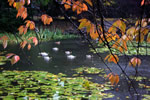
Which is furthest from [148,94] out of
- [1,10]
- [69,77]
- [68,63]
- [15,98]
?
[1,10]

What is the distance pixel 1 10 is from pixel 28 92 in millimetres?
9221

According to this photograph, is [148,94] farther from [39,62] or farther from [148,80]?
[39,62]

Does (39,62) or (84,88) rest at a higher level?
(39,62)

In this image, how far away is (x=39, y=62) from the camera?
22.8 feet

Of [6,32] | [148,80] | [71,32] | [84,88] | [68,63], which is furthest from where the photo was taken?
[71,32]

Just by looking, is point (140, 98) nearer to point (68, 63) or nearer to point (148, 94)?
point (148, 94)

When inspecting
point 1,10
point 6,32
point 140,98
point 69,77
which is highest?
point 1,10

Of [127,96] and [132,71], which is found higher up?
[132,71]

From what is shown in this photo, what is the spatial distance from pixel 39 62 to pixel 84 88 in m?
2.69

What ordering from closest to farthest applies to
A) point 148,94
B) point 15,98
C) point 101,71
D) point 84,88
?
point 15,98 < point 148,94 < point 84,88 < point 101,71

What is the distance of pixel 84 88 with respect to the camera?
4527mm

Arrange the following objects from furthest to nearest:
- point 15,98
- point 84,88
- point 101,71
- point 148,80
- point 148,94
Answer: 1. point 101,71
2. point 148,80
3. point 84,88
4. point 148,94
5. point 15,98

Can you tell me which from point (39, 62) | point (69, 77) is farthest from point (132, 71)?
point (39, 62)

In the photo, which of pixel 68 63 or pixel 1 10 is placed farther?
pixel 1 10
